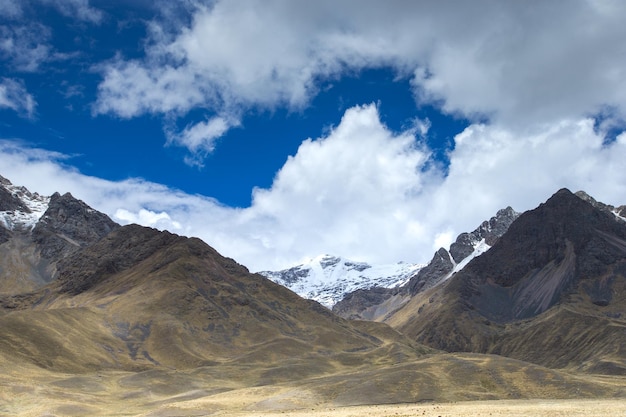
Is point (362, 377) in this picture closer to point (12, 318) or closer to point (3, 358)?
point (3, 358)

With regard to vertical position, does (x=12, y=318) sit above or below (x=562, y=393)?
above

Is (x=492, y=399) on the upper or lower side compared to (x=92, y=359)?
lower

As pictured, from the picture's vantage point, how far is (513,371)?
108312 millimetres

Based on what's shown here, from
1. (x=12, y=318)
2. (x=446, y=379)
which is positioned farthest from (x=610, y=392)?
(x=12, y=318)

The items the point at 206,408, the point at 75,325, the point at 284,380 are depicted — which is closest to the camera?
the point at 206,408

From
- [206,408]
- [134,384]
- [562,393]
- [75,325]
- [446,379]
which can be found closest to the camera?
[206,408]

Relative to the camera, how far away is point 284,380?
511 feet

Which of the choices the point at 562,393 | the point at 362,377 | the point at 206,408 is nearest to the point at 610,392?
the point at 562,393

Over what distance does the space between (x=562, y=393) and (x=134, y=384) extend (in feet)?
288

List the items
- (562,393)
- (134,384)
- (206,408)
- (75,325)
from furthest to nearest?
1. (75,325)
2. (134,384)
3. (562,393)
4. (206,408)

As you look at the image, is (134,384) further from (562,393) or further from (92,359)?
(562,393)

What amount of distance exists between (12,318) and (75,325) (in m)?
23.4

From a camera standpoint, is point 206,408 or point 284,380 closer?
point 206,408

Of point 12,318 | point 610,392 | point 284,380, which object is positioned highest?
point 12,318
